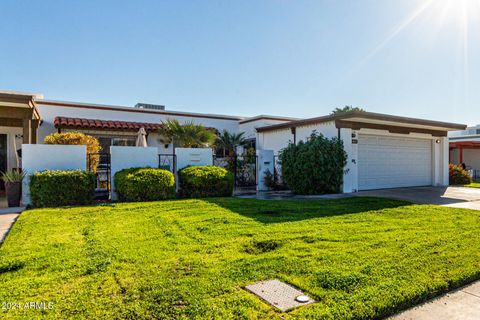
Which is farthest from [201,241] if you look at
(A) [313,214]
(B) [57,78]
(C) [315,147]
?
(B) [57,78]

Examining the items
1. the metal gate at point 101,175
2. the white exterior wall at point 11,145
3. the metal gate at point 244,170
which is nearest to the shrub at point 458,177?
the metal gate at point 244,170

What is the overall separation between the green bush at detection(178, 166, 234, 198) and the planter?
4.79 meters

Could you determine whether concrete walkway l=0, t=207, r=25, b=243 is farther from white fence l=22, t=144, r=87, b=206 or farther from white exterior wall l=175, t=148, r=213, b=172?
white exterior wall l=175, t=148, r=213, b=172

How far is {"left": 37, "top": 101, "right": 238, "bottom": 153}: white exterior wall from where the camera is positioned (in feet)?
52.2

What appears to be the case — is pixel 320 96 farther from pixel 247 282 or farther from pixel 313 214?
pixel 247 282

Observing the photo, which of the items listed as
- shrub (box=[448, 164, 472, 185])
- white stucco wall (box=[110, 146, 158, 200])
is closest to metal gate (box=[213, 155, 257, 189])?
white stucco wall (box=[110, 146, 158, 200])

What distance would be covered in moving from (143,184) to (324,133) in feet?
25.3

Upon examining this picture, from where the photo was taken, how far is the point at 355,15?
10.9m

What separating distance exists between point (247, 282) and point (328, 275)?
99 centimetres

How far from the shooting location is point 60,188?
9117 mm

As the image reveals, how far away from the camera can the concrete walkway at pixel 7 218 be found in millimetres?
6145

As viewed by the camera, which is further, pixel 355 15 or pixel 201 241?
pixel 355 15

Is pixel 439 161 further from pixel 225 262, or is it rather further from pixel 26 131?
pixel 26 131

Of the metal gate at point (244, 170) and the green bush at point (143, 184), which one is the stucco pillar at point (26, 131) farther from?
the metal gate at point (244, 170)
